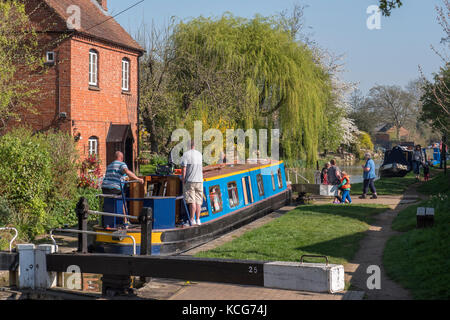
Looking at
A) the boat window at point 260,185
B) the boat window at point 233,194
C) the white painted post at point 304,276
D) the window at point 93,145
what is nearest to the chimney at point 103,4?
the window at point 93,145

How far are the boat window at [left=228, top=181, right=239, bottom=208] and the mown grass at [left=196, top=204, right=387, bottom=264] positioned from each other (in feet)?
4.13

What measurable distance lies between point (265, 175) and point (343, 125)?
34921mm

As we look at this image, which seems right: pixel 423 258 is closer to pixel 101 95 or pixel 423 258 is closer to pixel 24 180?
pixel 24 180

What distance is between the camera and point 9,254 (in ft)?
25.1

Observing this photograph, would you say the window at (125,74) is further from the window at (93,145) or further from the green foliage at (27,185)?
the green foliage at (27,185)

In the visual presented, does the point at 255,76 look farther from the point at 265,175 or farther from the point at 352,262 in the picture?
the point at 352,262

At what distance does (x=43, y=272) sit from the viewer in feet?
25.0

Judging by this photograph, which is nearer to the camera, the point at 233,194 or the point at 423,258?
the point at 423,258

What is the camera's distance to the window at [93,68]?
2044cm

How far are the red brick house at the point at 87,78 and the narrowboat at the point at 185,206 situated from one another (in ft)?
20.8

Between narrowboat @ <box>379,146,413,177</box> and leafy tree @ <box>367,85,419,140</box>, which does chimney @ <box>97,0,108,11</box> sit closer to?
narrowboat @ <box>379,146,413,177</box>

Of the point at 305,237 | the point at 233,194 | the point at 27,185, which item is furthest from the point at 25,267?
the point at 233,194

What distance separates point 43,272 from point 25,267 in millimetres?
262
